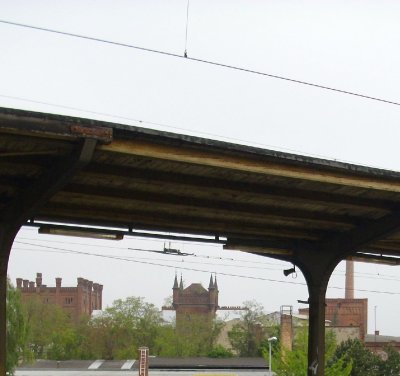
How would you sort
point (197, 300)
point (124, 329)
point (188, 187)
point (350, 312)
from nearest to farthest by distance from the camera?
point (188, 187)
point (124, 329)
point (350, 312)
point (197, 300)

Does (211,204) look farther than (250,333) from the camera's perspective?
No

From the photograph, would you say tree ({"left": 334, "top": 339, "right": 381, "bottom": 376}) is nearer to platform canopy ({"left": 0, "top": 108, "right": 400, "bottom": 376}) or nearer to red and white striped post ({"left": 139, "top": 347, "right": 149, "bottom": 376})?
red and white striped post ({"left": 139, "top": 347, "right": 149, "bottom": 376})

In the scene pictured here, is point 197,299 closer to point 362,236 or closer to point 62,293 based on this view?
point 62,293

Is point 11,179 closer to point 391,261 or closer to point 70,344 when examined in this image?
point 391,261

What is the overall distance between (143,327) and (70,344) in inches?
312

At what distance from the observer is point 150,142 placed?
312 inches

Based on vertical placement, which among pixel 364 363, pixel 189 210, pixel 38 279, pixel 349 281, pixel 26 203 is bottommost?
pixel 364 363

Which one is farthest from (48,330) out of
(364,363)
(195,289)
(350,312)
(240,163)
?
(240,163)

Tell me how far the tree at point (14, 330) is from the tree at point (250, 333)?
42.4m

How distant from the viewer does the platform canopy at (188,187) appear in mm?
7742


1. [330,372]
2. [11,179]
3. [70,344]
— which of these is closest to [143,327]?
[70,344]

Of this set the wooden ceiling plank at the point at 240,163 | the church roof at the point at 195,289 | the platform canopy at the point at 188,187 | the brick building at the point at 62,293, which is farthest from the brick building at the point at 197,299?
the wooden ceiling plank at the point at 240,163

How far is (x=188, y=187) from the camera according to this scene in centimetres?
981

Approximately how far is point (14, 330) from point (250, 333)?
44.6 meters
